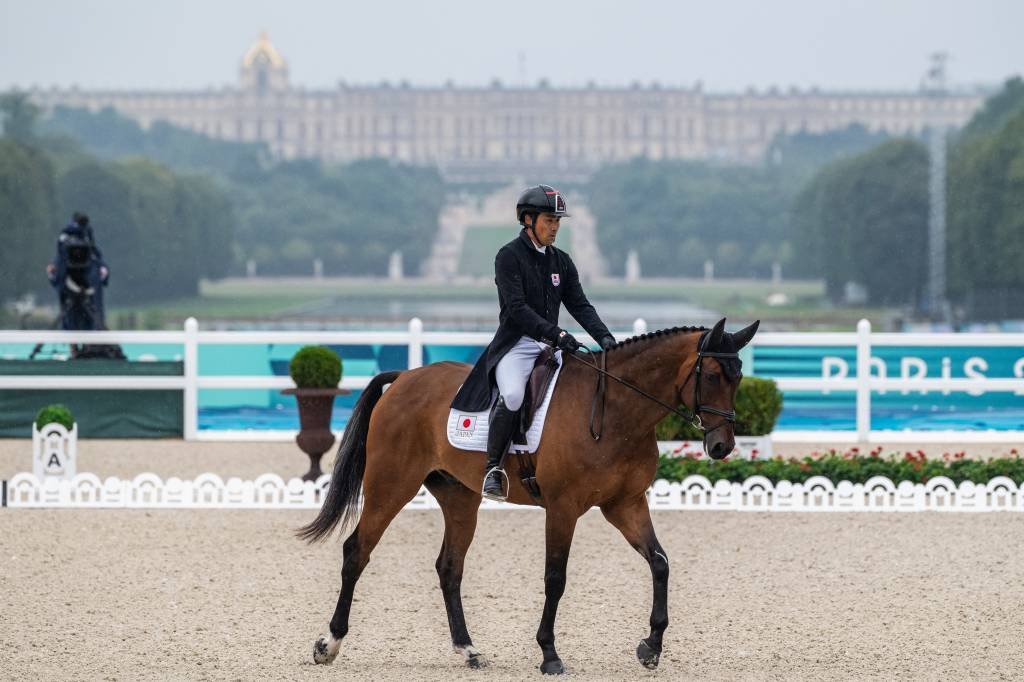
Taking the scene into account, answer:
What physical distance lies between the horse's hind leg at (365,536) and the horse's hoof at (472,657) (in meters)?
0.57

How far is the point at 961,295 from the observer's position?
190 feet

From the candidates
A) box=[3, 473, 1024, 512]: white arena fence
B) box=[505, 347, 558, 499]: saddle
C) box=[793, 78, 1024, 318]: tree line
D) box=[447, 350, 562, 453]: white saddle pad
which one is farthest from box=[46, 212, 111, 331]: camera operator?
box=[793, 78, 1024, 318]: tree line

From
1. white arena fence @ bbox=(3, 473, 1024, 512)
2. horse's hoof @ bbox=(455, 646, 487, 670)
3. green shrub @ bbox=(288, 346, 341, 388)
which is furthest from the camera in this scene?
green shrub @ bbox=(288, 346, 341, 388)

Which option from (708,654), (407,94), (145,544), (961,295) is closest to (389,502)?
(708,654)

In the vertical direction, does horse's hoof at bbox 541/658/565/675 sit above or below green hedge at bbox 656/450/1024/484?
below

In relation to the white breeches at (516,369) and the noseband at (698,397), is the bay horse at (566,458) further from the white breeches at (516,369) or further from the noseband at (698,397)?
the white breeches at (516,369)

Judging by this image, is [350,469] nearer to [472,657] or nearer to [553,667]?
[472,657]

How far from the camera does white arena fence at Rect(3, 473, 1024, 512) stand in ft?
43.2

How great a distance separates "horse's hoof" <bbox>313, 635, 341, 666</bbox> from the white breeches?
140 cm

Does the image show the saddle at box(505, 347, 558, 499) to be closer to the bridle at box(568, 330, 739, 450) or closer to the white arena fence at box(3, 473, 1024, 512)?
the bridle at box(568, 330, 739, 450)

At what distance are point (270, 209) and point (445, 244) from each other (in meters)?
16.6

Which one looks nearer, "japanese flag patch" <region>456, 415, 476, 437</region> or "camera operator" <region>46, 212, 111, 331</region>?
"japanese flag patch" <region>456, 415, 476, 437</region>

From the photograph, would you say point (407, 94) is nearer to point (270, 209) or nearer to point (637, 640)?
point (270, 209)

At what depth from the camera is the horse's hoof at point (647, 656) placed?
7715 millimetres
